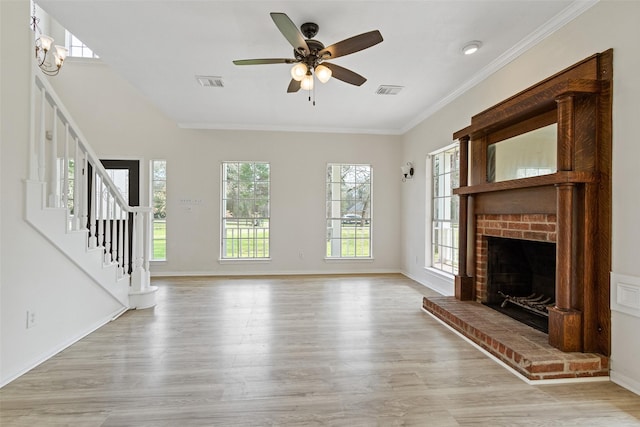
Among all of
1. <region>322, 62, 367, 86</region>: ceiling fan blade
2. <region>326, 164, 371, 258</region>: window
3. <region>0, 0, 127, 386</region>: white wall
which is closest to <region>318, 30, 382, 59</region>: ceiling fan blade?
<region>322, 62, 367, 86</region>: ceiling fan blade

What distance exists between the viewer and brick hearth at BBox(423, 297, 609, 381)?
2.12 m

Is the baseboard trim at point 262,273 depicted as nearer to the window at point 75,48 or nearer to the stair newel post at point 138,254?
the stair newel post at point 138,254

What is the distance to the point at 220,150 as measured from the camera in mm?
5738

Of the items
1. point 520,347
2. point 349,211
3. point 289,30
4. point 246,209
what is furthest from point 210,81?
point 520,347

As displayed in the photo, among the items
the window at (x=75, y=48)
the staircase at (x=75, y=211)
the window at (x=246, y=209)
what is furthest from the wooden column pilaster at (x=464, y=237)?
the window at (x=75, y=48)

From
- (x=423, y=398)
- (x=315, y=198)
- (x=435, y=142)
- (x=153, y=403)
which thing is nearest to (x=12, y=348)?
(x=153, y=403)

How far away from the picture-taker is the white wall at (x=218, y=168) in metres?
5.58

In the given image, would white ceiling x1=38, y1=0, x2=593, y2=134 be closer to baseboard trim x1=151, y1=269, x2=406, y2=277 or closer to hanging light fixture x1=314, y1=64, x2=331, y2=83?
hanging light fixture x1=314, y1=64, x2=331, y2=83

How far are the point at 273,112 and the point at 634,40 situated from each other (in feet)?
13.5

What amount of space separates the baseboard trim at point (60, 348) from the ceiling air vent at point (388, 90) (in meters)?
4.18

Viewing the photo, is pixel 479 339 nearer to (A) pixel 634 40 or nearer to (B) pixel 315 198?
(A) pixel 634 40

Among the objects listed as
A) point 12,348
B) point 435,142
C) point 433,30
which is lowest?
point 12,348

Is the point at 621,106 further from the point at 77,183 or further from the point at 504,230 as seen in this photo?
the point at 77,183

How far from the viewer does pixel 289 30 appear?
7.09 feet
